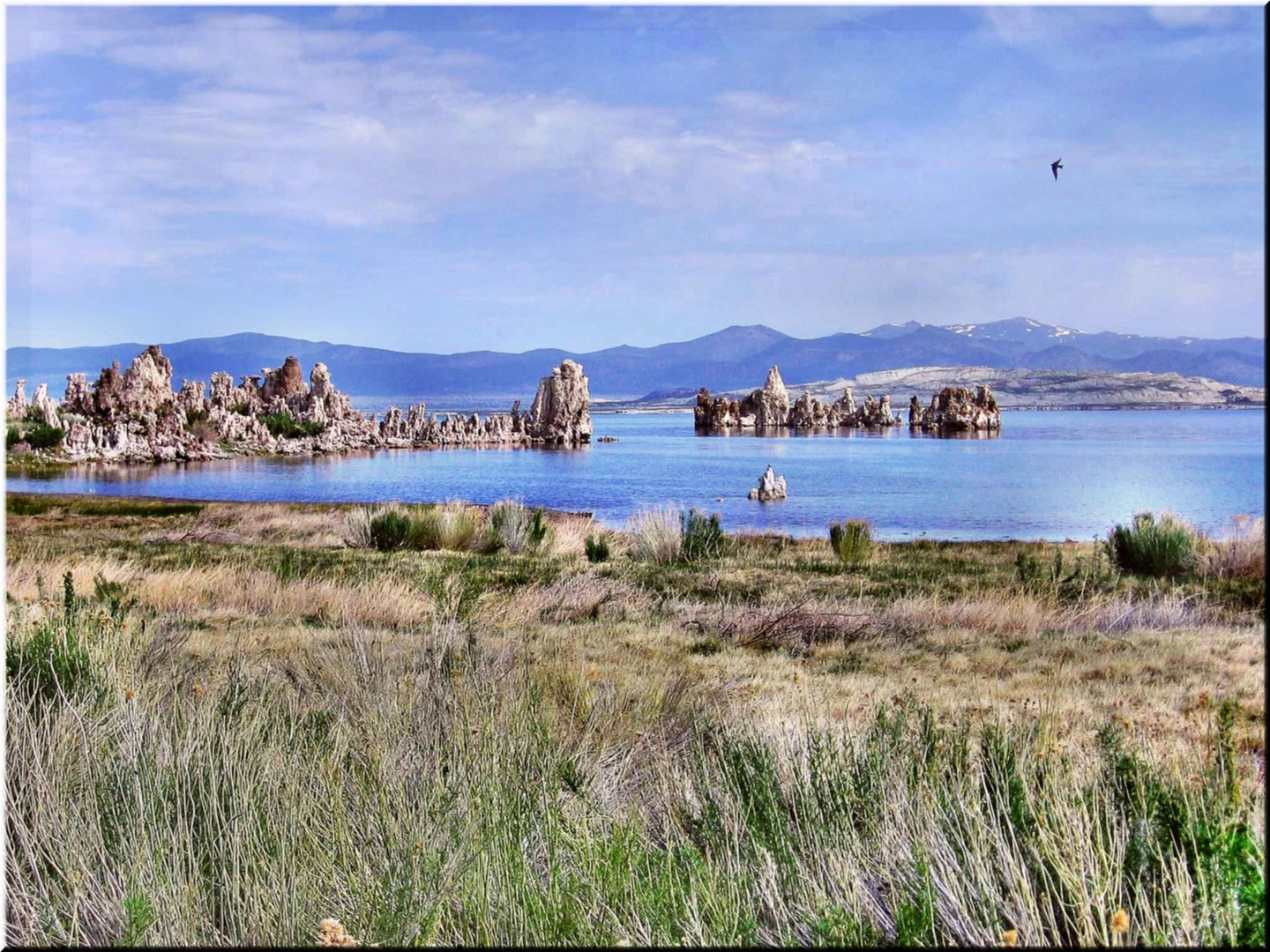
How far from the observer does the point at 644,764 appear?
3.26 meters

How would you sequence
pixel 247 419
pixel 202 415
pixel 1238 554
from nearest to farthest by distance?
pixel 1238 554 → pixel 202 415 → pixel 247 419

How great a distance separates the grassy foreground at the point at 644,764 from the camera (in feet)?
7.41

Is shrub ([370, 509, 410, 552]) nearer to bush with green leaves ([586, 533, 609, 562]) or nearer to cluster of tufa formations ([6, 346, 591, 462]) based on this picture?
cluster of tufa formations ([6, 346, 591, 462])

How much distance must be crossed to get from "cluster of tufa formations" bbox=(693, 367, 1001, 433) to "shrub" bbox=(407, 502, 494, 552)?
1778mm

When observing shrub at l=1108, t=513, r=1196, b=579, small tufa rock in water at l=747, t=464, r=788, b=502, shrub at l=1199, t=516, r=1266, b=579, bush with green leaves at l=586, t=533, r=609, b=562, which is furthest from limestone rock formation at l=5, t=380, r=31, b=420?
shrub at l=1199, t=516, r=1266, b=579

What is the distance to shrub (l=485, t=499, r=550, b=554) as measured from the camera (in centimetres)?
670

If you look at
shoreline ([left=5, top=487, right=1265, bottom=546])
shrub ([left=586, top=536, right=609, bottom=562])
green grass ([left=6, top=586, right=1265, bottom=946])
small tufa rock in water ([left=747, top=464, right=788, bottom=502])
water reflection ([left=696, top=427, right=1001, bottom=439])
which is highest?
water reflection ([left=696, top=427, right=1001, bottom=439])

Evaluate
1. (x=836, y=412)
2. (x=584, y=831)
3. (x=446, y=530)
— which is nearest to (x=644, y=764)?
(x=584, y=831)

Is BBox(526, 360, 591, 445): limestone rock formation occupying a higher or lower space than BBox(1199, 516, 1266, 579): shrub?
higher

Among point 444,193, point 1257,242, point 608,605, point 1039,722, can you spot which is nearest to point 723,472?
point 608,605

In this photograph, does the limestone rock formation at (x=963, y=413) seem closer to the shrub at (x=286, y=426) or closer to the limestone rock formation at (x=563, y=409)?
the limestone rock formation at (x=563, y=409)

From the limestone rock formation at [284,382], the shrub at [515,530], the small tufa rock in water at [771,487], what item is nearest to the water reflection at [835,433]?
the small tufa rock in water at [771,487]

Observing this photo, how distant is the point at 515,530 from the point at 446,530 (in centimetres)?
48

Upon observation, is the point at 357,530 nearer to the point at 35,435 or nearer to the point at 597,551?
the point at 597,551
